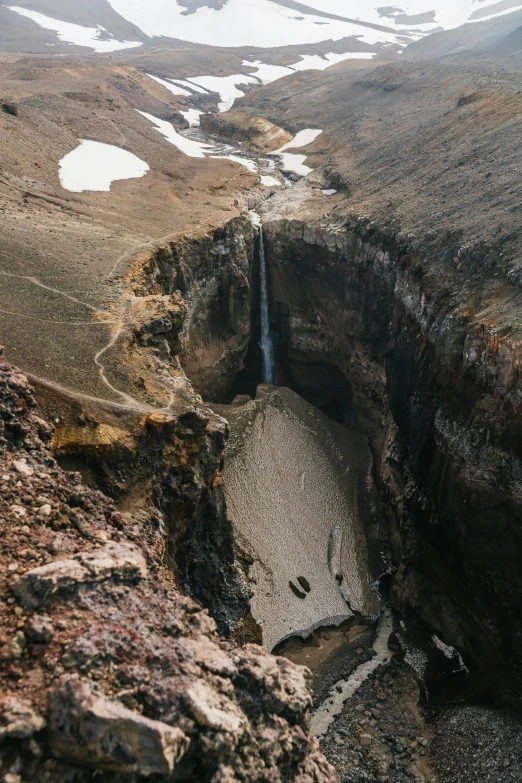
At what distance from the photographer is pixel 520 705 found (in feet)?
62.5

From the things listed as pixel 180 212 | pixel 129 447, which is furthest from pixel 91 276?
pixel 180 212

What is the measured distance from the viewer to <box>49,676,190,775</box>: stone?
24.7 feet

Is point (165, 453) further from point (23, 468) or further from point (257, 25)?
point (257, 25)

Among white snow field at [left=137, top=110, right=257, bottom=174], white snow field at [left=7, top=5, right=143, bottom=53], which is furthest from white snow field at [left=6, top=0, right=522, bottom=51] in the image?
white snow field at [left=137, top=110, right=257, bottom=174]

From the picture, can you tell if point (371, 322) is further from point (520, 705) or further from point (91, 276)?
point (520, 705)

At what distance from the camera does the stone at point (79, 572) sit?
919cm

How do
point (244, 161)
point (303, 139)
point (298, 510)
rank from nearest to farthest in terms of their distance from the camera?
point (298, 510)
point (244, 161)
point (303, 139)

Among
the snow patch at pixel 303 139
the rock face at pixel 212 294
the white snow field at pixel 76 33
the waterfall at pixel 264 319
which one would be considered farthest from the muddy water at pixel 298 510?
the white snow field at pixel 76 33

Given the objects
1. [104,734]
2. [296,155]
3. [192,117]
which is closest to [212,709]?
[104,734]

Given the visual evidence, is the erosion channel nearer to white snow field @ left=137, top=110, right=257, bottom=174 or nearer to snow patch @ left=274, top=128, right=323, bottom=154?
A: white snow field @ left=137, top=110, right=257, bottom=174

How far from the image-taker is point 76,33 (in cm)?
Answer: 13588

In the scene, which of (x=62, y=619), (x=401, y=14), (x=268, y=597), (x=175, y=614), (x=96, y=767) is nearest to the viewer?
(x=96, y=767)

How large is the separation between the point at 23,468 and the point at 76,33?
159115 mm

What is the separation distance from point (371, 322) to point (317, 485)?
A: 34.2 ft
